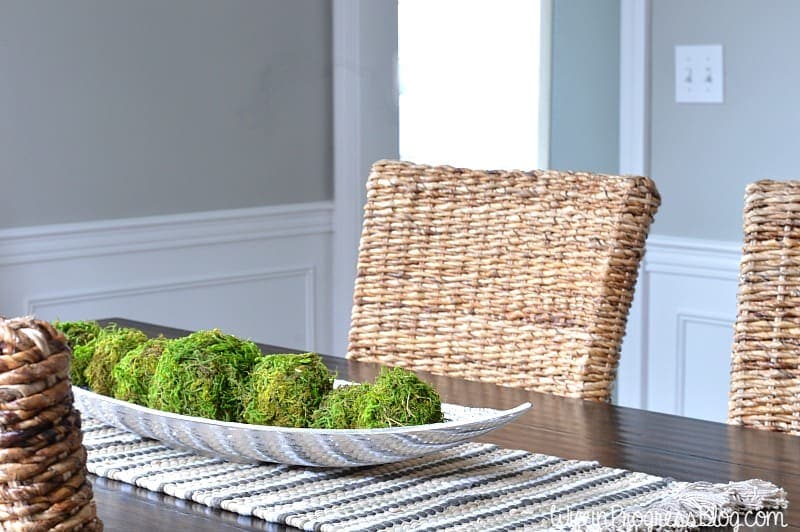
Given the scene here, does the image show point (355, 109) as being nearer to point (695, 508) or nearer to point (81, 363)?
point (81, 363)

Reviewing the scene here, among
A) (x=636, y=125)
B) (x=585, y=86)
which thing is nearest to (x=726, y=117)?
(x=636, y=125)

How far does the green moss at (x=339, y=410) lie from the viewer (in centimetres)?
104

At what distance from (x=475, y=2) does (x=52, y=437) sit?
9.10 ft

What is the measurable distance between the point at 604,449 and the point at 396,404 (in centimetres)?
26

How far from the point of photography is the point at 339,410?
1.04 m

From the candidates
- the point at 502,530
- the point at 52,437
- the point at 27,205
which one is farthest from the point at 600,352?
the point at 27,205

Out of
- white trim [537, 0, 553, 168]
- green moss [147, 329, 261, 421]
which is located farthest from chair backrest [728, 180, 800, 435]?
white trim [537, 0, 553, 168]

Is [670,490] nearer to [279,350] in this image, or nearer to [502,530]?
[502,530]

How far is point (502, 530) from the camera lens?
923 mm

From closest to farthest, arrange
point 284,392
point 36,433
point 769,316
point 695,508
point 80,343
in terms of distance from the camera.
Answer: point 36,433 < point 695,508 < point 284,392 < point 80,343 < point 769,316

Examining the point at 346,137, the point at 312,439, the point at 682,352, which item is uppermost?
the point at 346,137

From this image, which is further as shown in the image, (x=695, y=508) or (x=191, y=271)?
(x=191, y=271)

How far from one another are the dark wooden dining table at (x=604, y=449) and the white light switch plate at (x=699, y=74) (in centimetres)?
168

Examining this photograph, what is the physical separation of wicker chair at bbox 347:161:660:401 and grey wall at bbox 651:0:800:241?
4.35 ft
